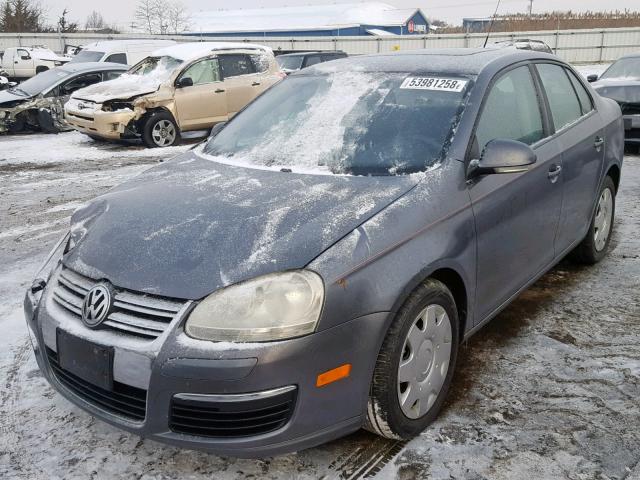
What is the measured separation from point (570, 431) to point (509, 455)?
35 cm

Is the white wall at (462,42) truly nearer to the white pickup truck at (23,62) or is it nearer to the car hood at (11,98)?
the white pickup truck at (23,62)

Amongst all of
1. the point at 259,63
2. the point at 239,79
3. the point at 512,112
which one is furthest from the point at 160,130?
the point at 512,112

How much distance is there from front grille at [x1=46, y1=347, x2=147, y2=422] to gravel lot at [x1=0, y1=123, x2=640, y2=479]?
30 cm

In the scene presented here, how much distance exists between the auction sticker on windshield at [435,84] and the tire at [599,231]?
176 centimetres

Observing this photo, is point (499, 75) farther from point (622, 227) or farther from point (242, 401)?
point (622, 227)

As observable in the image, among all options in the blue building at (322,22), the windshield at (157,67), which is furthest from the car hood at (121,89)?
the blue building at (322,22)

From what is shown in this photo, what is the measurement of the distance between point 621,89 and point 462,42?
23838 millimetres

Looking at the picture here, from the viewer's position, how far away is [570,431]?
2682mm

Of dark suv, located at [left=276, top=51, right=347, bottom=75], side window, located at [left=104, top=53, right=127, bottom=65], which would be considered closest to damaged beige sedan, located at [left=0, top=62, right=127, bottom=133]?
side window, located at [left=104, top=53, right=127, bottom=65]

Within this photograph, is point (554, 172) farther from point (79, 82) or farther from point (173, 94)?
point (79, 82)

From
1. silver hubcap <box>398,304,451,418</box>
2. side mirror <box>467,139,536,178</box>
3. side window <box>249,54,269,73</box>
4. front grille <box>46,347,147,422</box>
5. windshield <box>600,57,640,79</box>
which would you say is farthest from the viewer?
side window <box>249,54,269,73</box>

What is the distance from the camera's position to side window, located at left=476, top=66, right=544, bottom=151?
10.4 feet

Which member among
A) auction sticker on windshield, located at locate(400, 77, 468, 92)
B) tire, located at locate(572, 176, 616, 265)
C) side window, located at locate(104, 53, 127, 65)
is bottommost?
tire, located at locate(572, 176, 616, 265)

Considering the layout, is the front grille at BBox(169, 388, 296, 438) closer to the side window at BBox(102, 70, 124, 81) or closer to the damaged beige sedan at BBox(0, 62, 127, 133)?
the damaged beige sedan at BBox(0, 62, 127, 133)
